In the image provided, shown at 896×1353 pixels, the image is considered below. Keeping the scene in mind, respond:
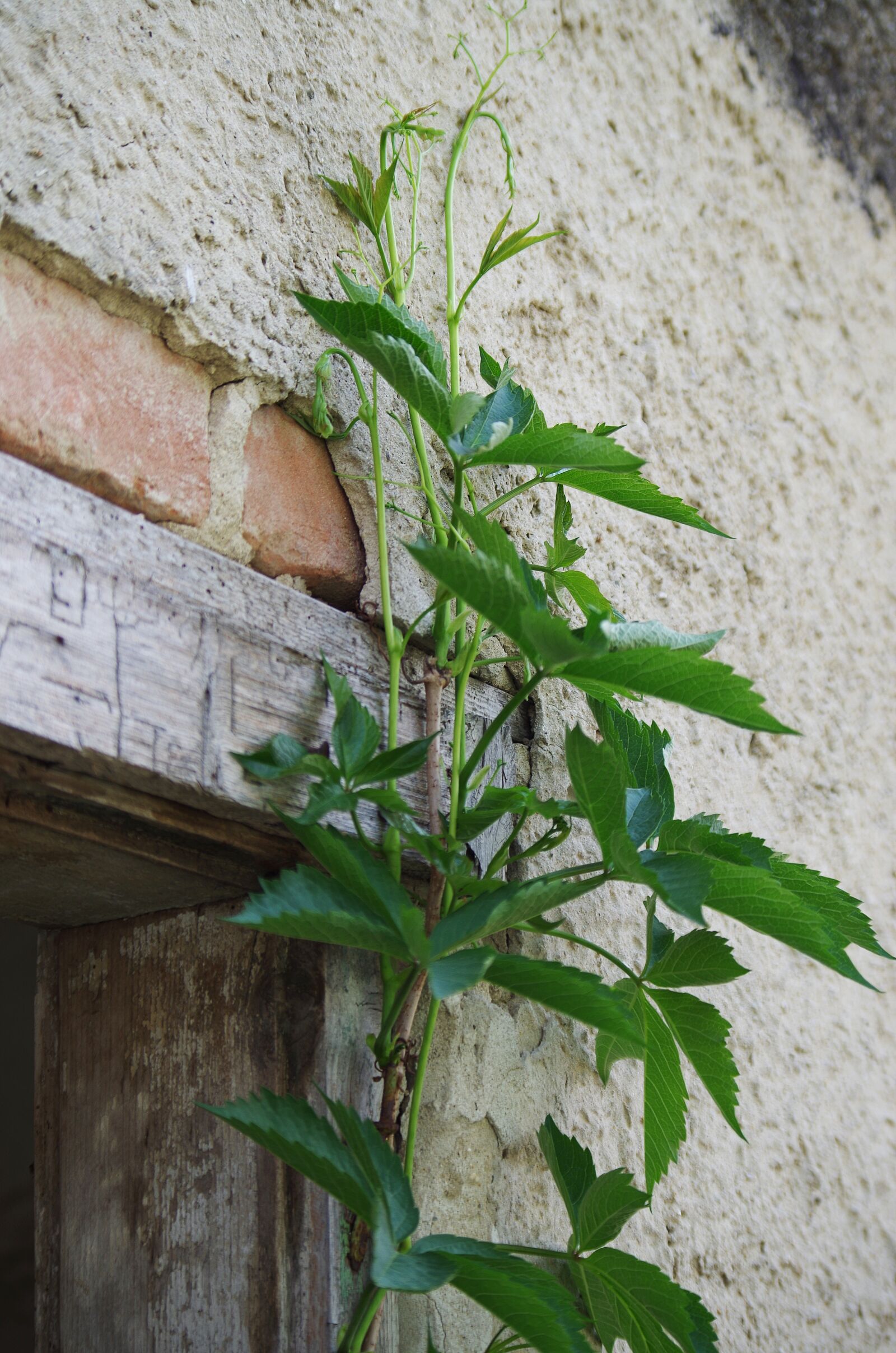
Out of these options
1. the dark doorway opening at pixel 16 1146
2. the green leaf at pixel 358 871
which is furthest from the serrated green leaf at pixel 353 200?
the dark doorway opening at pixel 16 1146

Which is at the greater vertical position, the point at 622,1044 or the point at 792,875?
the point at 792,875

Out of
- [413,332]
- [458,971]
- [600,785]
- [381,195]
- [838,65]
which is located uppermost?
[838,65]

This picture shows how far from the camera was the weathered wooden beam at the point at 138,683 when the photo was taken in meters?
0.70

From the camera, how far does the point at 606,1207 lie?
33.2 inches

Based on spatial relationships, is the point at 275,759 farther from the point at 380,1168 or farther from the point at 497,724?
the point at 380,1168

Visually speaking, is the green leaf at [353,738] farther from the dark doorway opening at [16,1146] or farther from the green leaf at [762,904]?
the dark doorway opening at [16,1146]

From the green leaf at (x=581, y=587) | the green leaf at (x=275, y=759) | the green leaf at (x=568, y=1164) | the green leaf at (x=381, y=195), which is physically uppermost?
the green leaf at (x=381, y=195)

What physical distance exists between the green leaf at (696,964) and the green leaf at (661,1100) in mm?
31

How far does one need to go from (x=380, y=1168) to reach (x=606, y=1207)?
0.25 metres

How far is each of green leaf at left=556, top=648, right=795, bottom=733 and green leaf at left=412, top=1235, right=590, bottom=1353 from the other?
359 millimetres

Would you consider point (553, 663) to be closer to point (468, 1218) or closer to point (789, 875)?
point (789, 875)

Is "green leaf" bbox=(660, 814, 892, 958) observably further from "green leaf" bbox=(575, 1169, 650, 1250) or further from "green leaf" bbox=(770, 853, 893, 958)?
"green leaf" bbox=(575, 1169, 650, 1250)

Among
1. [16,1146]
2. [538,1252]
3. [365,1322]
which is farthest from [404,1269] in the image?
[16,1146]

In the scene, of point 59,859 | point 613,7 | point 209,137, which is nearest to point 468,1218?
point 59,859
